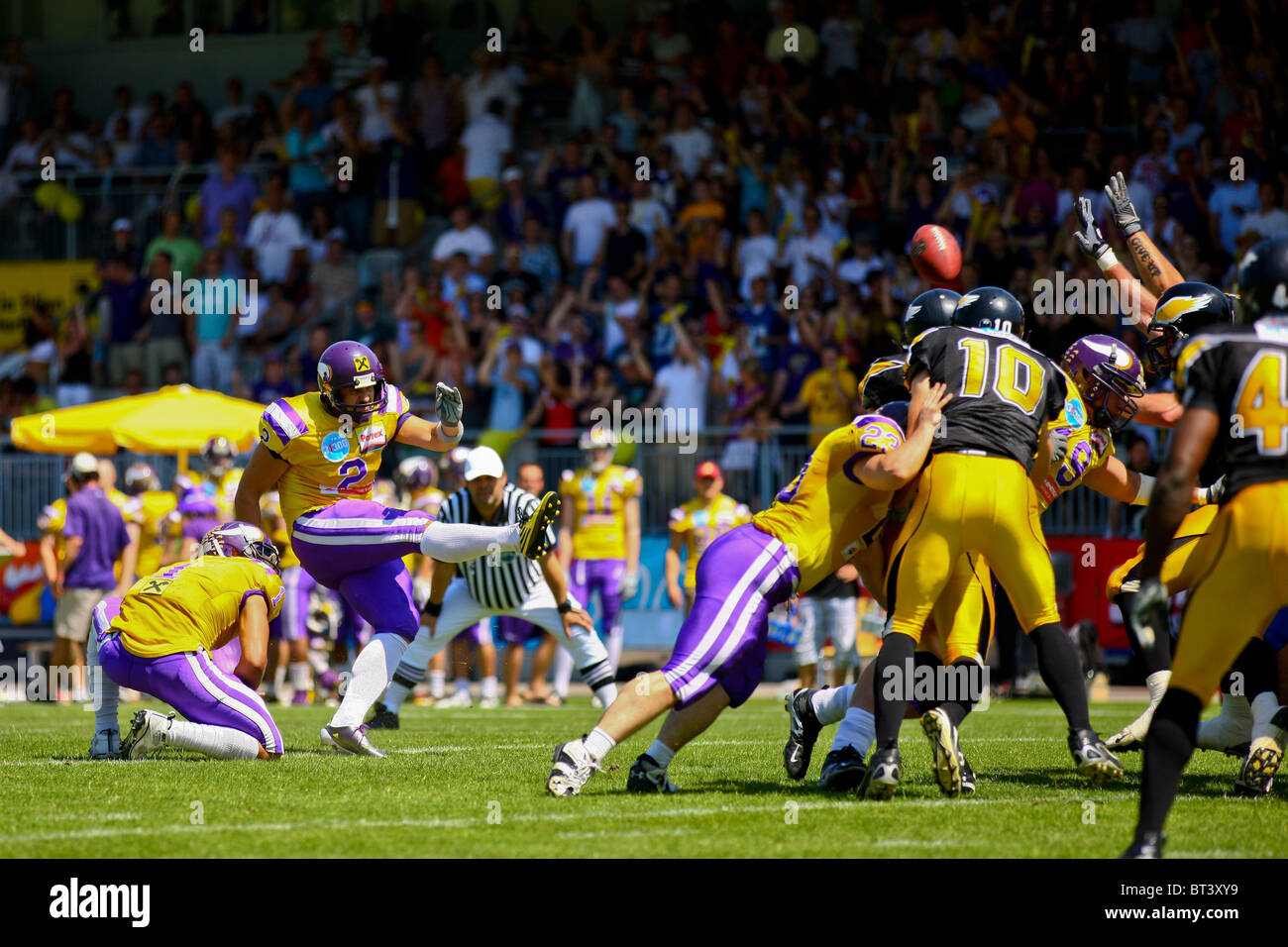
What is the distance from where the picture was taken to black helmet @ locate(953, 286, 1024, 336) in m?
6.75

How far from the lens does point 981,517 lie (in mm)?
6273

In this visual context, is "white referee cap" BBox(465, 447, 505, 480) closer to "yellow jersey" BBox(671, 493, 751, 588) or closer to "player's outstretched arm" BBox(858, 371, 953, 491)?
"yellow jersey" BBox(671, 493, 751, 588)

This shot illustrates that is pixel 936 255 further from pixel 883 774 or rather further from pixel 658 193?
pixel 658 193

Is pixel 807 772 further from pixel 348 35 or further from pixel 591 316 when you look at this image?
pixel 348 35

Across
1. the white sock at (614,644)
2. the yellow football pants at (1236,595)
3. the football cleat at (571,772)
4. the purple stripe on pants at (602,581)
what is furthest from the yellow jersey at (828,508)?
the purple stripe on pants at (602,581)

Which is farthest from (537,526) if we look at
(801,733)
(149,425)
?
(149,425)

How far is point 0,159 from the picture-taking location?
2217 cm

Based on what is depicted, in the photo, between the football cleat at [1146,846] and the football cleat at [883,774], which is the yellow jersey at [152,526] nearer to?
the football cleat at [883,774]

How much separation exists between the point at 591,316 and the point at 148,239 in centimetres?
645

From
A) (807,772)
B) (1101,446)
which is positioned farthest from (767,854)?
(1101,446)

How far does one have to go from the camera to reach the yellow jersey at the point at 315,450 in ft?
27.0

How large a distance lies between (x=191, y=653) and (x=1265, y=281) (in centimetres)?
498

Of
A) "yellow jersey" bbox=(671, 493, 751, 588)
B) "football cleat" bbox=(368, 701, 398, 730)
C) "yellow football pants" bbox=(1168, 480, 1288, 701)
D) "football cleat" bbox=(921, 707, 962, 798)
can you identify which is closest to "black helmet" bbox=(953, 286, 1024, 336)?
"football cleat" bbox=(921, 707, 962, 798)
